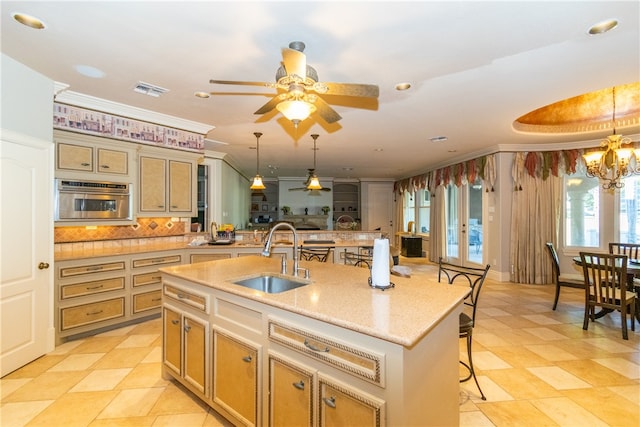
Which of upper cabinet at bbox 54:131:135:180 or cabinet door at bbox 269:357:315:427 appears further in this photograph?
upper cabinet at bbox 54:131:135:180

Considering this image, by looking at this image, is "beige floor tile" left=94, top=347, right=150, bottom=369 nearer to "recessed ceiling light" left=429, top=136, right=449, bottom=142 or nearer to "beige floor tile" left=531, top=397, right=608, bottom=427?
"beige floor tile" left=531, top=397, right=608, bottom=427

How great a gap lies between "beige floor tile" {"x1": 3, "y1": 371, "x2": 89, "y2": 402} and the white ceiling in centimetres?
265

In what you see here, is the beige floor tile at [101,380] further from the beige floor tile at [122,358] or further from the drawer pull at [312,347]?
the drawer pull at [312,347]

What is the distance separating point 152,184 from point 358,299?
141 inches

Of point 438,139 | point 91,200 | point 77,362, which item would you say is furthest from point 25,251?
point 438,139

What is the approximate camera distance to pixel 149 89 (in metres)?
3.14

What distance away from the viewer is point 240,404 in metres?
1.78

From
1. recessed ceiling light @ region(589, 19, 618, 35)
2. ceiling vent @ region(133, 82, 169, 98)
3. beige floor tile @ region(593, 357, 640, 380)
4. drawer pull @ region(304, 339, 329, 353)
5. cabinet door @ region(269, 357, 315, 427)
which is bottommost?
beige floor tile @ region(593, 357, 640, 380)

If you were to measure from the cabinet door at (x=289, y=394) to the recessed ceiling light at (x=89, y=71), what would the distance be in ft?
9.59

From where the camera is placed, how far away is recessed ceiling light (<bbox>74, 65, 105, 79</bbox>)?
2.67 metres

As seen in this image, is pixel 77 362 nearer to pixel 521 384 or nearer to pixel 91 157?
pixel 91 157

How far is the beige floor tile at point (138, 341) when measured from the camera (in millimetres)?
3135

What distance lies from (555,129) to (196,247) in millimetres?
5868

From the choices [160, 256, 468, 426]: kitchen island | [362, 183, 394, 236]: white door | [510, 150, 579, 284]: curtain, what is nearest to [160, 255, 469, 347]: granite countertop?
[160, 256, 468, 426]: kitchen island
